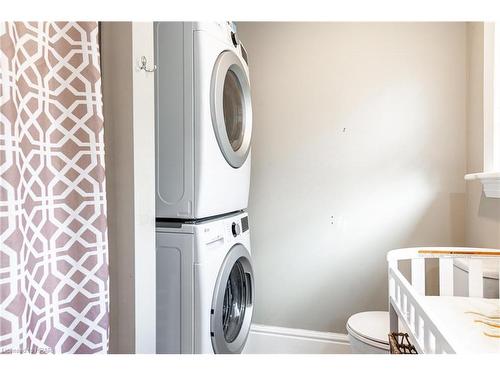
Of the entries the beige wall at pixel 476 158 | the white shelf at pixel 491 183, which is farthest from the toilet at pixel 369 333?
the white shelf at pixel 491 183

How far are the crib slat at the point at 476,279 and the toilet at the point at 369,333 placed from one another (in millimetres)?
368

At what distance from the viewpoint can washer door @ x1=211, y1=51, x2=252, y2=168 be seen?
1.29m

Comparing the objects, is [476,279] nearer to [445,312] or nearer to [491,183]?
[445,312]

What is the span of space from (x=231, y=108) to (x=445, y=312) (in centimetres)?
110

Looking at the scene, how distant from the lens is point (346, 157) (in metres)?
1.97

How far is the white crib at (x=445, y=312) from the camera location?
2.11 feet

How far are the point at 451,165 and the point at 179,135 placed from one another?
145cm

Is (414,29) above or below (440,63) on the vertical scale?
above

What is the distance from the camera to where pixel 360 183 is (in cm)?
195

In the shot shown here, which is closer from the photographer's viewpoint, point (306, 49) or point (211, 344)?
point (211, 344)

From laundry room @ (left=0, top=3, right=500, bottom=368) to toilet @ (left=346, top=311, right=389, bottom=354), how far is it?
0.01 meters

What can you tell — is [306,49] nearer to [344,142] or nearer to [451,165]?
[344,142]

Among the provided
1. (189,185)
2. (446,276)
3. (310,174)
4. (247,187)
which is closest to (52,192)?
(189,185)
